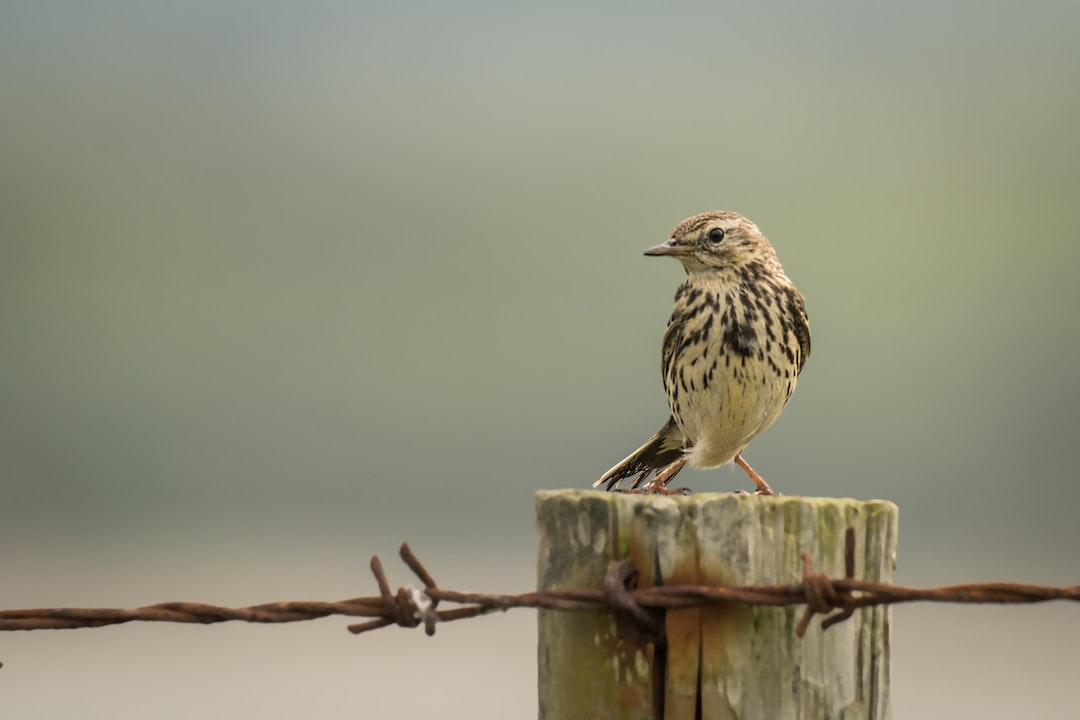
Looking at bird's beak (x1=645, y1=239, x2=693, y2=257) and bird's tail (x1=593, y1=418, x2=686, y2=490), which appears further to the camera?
bird's tail (x1=593, y1=418, x2=686, y2=490)

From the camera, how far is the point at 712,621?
4395mm

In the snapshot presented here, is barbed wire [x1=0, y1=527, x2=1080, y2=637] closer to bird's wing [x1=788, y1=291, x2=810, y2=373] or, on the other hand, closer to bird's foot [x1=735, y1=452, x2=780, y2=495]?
bird's wing [x1=788, y1=291, x2=810, y2=373]

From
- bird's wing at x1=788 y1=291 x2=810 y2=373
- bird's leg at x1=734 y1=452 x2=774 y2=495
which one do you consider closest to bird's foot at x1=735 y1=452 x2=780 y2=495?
bird's leg at x1=734 y1=452 x2=774 y2=495

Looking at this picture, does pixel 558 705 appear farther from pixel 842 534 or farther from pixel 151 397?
pixel 151 397

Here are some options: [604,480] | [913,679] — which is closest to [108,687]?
[913,679]

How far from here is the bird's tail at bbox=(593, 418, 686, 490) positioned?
826cm

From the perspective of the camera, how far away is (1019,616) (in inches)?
1865

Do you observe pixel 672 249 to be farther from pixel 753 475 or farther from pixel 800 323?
pixel 753 475

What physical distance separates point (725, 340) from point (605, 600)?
3.50 meters

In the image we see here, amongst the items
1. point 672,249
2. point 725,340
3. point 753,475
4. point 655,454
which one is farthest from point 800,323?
point 655,454

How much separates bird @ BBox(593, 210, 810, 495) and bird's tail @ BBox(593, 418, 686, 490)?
0.10ft

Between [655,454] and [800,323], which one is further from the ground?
[800,323]

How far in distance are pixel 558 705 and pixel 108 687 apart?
32.0 metres

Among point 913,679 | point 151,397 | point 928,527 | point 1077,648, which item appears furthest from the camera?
point 151,397
